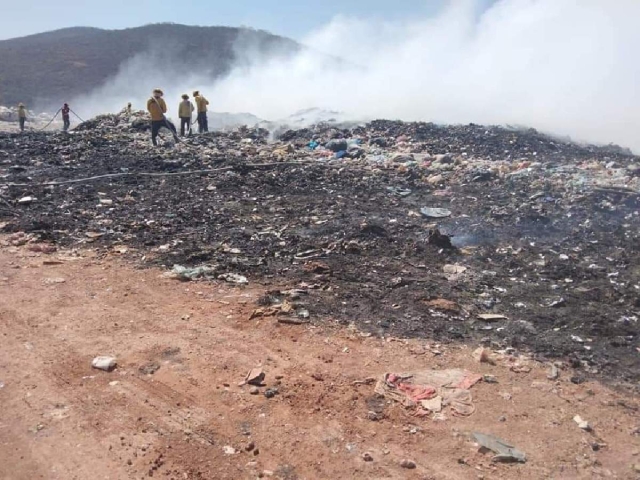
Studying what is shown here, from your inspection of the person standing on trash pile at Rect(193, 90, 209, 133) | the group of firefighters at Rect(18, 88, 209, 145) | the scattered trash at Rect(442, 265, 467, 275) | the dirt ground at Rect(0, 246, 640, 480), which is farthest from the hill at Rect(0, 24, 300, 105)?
the scattered trash at Rect(442, 265, 467, 275)

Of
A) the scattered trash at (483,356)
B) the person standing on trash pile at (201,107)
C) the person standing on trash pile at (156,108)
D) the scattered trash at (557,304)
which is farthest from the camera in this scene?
the person standing on trash pile at (201,107)

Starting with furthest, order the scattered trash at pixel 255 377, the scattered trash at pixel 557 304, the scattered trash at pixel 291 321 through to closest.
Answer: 1. the scattered trash at pixel 557 304
2. the scattered trash at pixel 291 321
3. the scattered trash at pixel 255 377

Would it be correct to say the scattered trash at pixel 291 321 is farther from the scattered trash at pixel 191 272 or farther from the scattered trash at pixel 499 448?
the scattered trash at pixel 499 448

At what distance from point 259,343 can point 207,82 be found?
3297 centimetres

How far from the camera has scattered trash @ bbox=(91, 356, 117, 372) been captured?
126 inches

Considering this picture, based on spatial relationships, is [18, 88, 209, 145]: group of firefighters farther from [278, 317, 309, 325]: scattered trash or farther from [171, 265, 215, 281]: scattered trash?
[278, 317, 309, 325]: scattered trash

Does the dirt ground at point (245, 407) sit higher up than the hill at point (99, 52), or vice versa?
the hill at point (99, 52)

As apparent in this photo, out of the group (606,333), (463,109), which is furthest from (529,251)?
(463,109)

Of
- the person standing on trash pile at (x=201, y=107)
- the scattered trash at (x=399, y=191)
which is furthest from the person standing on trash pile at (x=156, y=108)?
the scattered trash at (x=399, y=191)

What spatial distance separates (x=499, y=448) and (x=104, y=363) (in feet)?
7.68

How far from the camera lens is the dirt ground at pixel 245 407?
249 centimetres

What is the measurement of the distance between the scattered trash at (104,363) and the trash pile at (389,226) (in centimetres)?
106

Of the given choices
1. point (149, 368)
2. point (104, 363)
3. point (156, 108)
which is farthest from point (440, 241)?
point (156, 108)

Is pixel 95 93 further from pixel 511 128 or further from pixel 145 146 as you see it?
pixel 511 128
